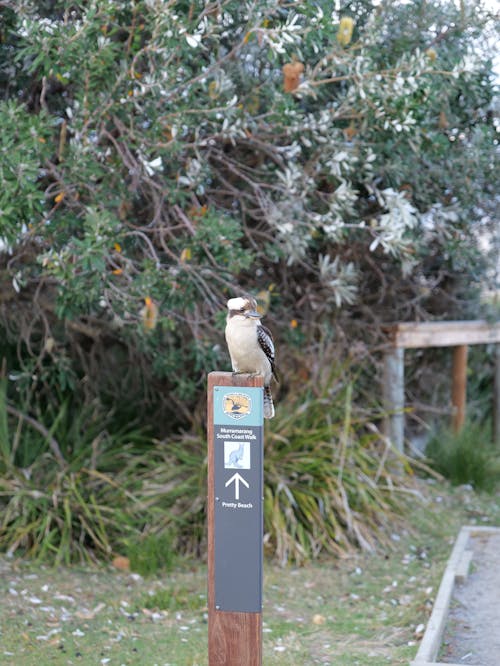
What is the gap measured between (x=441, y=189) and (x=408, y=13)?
1277mm

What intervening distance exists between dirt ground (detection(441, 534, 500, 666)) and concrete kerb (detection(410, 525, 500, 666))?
0.19ft

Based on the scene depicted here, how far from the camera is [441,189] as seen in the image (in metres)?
6.27

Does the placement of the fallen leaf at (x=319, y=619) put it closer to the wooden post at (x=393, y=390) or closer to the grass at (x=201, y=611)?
the grass at (x=201, y=611)

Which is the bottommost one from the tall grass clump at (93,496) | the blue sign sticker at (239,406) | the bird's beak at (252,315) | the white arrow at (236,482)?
the tall grass clump at (93,496)

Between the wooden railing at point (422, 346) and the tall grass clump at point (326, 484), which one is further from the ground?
the wooden railing at point (422, 346)

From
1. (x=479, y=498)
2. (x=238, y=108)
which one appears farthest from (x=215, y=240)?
(x=479, y=498)

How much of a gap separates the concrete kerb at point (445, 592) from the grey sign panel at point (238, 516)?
0.96 metres

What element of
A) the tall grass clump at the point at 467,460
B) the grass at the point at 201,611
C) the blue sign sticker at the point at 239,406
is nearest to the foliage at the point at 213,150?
the blue sign sticker at the point at 239,406

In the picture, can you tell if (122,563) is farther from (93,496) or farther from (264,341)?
(264,341)

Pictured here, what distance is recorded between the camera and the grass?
14.3 feet

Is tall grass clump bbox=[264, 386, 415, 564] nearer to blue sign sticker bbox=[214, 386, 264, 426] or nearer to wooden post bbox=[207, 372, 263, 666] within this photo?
wooden post bbox=[207, 372, 263, 666]

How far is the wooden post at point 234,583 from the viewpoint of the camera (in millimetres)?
3506

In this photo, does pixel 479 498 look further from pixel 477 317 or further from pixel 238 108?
pixel 238 108

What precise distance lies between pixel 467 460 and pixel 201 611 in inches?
129
